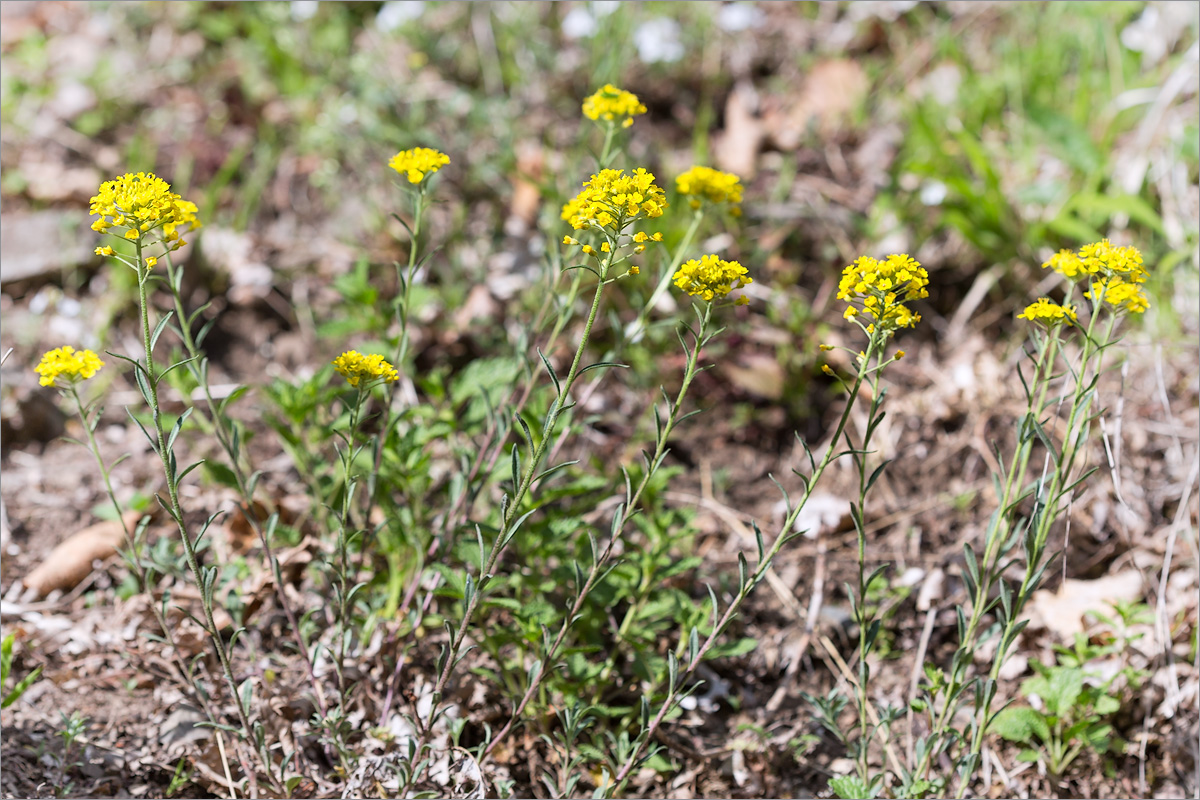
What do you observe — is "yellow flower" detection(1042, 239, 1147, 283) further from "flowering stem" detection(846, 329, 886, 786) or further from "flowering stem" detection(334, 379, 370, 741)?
"flowering stem" detection(334, 379, 370, 741)

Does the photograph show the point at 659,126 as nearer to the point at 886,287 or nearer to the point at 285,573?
the point at 285,573

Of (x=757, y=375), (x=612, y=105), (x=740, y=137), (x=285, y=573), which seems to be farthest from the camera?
(x=740, y=137)

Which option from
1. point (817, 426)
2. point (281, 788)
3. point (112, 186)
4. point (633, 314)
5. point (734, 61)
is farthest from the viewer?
point (734, 61)

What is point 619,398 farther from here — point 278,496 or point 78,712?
point 78,712

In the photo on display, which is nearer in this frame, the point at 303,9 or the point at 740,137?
the point at 740,137

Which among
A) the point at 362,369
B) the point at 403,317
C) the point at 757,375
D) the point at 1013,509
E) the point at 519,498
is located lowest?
the point at 519,498

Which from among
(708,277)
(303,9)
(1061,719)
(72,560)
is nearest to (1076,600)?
(1061,719)

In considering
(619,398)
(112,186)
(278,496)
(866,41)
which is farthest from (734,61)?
(112,186)

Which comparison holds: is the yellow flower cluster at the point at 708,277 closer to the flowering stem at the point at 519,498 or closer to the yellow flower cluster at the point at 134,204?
the flowering stem at the point at 519,498
